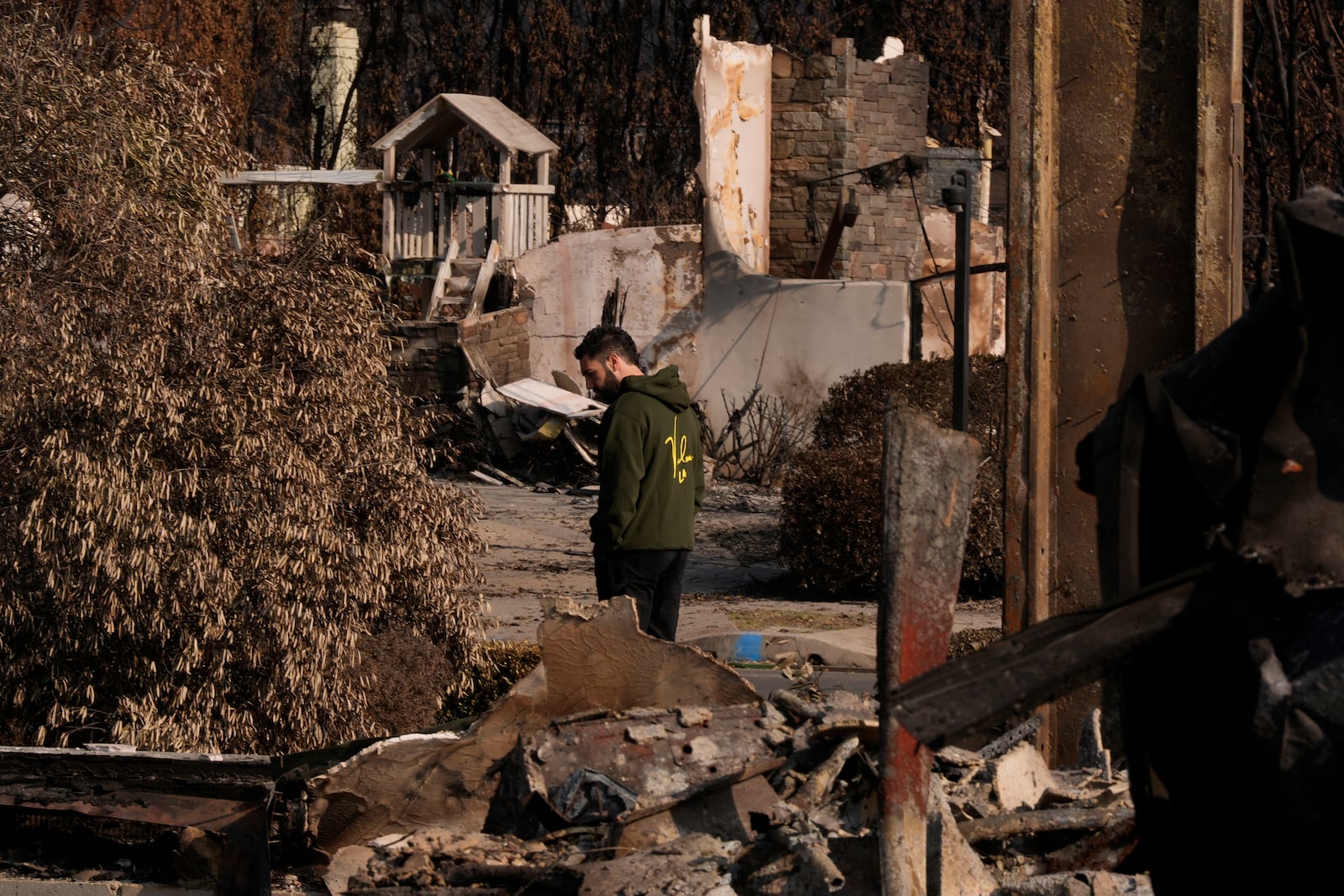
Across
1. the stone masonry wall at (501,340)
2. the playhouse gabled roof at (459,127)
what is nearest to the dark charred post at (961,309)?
the stone masonry wall at (501,340)

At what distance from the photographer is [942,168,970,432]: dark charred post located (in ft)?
36.5

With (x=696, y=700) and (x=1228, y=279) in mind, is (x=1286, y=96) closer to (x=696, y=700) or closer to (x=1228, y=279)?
(x=1228, y=279)

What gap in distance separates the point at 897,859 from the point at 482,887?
1.40 meters

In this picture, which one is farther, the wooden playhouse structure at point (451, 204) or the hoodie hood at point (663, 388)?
the wooden playhouse structure at point (451, 204)

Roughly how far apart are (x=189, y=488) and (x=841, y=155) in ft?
51.1

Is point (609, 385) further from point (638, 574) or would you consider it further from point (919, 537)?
point (919, 537)

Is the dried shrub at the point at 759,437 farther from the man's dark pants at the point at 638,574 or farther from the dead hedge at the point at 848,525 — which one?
the man's dark pants at the point at 638,574

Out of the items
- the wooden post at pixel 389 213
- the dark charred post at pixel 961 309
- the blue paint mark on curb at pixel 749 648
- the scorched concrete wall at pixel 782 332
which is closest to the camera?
the blue paint mark on curb at pixel 749 648

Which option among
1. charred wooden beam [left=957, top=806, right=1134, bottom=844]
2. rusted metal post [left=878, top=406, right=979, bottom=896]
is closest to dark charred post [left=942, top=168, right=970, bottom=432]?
charred wooden beam [left=957, top=806, right=1134, bottom=844]

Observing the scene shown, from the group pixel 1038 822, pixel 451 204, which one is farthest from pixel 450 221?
pixel 1038 822

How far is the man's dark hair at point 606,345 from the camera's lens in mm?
6840

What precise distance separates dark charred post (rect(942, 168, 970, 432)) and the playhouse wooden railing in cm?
1216

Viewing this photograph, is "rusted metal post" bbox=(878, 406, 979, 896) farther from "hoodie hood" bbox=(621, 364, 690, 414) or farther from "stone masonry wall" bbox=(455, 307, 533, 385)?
"stone masonry wall" bbox=(455, 307, 533, 385)

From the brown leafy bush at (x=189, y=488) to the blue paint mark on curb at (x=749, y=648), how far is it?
6.79 feet
